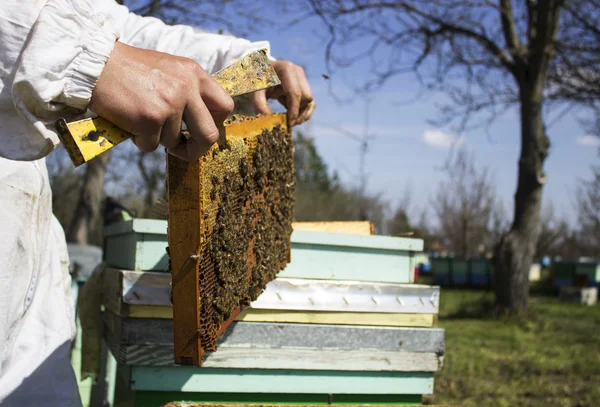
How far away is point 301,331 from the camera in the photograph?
1991mm

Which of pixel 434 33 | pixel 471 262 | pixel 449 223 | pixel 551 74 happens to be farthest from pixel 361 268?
pixel 449 223

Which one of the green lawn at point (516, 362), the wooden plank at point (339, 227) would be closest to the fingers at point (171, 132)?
the wooden plank at point (339, 227)

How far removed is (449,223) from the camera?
29.0m

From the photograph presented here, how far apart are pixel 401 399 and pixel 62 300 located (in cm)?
126

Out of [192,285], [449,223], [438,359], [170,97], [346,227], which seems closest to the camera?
[170,97]

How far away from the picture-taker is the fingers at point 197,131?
999mm

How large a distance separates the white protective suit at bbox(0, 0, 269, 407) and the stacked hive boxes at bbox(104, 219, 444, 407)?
296mm

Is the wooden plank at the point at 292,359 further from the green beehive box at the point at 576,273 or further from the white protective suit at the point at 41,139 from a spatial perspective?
the green beehive box at the point at 576,273

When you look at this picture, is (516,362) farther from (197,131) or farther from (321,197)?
(321,197)

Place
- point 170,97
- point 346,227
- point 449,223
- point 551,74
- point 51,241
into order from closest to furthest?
point 170,97, point 51,241, point 346,227, point 551,74, point 449,223

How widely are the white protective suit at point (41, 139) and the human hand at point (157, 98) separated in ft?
0.10

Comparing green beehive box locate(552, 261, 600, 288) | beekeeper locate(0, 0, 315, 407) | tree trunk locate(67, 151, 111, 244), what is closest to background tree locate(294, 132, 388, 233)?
tree trunk locate(67, 151, 111, 244)

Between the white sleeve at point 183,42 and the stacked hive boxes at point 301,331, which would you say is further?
the stacked hive boxes at point 301,331

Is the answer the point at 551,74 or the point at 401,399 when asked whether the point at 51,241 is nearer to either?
the point at 401,399
